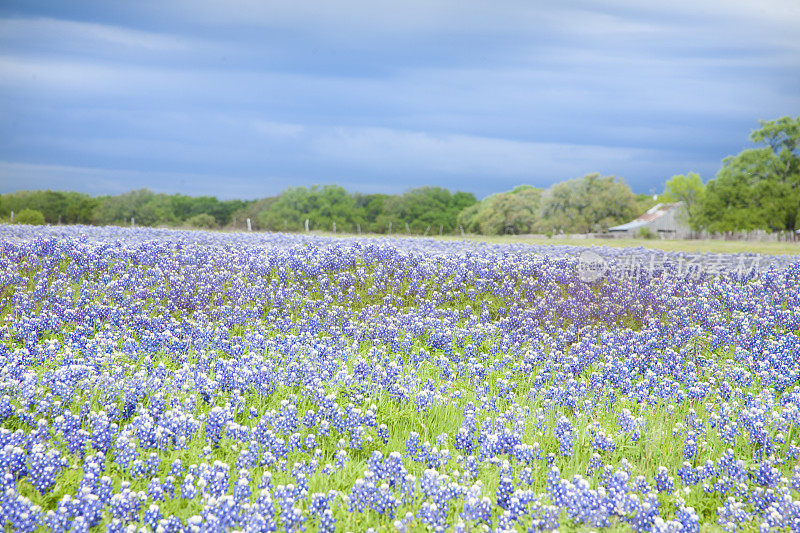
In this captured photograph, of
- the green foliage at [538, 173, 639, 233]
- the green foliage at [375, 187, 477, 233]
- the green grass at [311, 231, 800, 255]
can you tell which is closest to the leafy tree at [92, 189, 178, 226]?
the green foliage at [375, 187, 477, 233]

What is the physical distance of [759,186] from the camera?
2355 inches

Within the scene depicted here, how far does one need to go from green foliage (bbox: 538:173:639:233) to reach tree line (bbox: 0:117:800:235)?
0.43 feet

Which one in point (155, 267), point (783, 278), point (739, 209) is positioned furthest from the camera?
point (739, 209)

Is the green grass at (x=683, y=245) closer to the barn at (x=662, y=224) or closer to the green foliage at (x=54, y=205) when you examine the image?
the barn at (x=662, y=224)

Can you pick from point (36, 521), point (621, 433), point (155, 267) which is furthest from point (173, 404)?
point (155, 267)

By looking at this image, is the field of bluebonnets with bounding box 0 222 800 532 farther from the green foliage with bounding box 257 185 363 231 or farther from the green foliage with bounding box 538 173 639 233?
the green foliage with bounding box 257 185 363 231

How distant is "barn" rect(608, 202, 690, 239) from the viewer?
79.9 metres

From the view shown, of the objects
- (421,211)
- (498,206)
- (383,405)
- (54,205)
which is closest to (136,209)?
(54,205)

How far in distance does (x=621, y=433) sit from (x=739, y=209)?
63.0 m

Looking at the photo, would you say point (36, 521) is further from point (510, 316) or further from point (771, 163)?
point (771, 163)

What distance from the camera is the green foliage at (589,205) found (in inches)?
3095

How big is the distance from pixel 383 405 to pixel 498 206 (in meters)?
90.1

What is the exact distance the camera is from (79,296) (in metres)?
10.5

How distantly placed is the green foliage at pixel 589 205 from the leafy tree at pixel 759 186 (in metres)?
16.1
